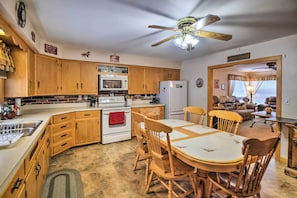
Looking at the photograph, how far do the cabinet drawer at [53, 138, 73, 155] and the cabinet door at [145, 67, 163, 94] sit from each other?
8.10 ft

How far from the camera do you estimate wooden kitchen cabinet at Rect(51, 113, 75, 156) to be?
3084 millimetres

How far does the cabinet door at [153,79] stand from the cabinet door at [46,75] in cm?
237

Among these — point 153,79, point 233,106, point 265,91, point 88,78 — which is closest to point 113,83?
point 88,78

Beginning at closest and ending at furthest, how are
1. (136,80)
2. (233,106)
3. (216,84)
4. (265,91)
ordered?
(136,80) < (233,106) < (216,84) < (265,91)

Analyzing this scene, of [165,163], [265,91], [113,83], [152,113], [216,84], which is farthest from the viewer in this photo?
[265,91]

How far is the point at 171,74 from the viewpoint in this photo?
17.5 feet

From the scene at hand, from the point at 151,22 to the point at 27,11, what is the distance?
1631mm

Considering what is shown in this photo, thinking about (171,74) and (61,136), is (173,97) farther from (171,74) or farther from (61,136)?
(61,136)

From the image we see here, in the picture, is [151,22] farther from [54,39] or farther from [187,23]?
[54,39]

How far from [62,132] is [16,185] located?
2471 millimetres

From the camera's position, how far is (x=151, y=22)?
2.33m

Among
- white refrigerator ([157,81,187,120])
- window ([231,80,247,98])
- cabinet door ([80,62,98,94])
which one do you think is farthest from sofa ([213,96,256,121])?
cabinet door ([80,62,98,94])

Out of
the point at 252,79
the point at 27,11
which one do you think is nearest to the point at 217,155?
the point at 27,11

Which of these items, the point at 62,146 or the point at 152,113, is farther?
the point at 62,146
